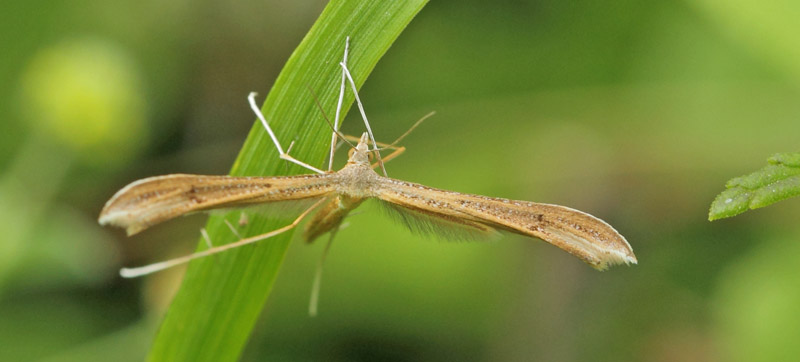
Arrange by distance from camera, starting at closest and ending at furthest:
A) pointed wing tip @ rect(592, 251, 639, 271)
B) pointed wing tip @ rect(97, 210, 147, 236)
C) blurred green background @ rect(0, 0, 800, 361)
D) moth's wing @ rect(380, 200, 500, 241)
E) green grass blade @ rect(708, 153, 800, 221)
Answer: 1. green grass blade @ rect(708, 153, 800, 221)
2. pointed wing tip @ rect(97, 210, 147, 236)
3. pointed wing tip @ rect(592, 251, 639, 271)
4. moth's wing @ rect(380, 200, 500, 241)
5. blurred green background @ rect(0, 0, 800, 361)

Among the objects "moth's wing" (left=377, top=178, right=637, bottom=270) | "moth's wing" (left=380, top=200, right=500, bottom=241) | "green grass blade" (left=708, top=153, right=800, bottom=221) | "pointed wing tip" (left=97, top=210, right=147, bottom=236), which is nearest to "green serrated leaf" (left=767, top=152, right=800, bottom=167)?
"green grass blade" (left=708, top=153, right=800, bottom=221)

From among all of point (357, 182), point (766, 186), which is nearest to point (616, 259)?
point (766, 186)

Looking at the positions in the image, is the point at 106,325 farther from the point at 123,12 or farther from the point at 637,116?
the point at 637,116

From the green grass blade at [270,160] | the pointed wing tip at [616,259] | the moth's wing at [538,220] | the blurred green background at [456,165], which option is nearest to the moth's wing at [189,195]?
the green grass blade at [270,160]

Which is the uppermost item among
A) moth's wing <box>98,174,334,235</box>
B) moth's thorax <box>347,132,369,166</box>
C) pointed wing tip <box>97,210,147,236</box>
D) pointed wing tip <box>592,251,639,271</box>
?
moth's thorax <box>347,132,369,166</box>

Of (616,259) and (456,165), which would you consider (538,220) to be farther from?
→ (456,165)

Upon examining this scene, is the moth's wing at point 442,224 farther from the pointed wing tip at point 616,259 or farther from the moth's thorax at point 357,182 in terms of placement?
the pointed wing tip at point 616,259

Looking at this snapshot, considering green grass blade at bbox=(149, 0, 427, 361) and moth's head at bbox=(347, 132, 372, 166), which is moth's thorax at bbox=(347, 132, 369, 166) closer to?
moth's head at bbox=(347, 132, 372, 166)
